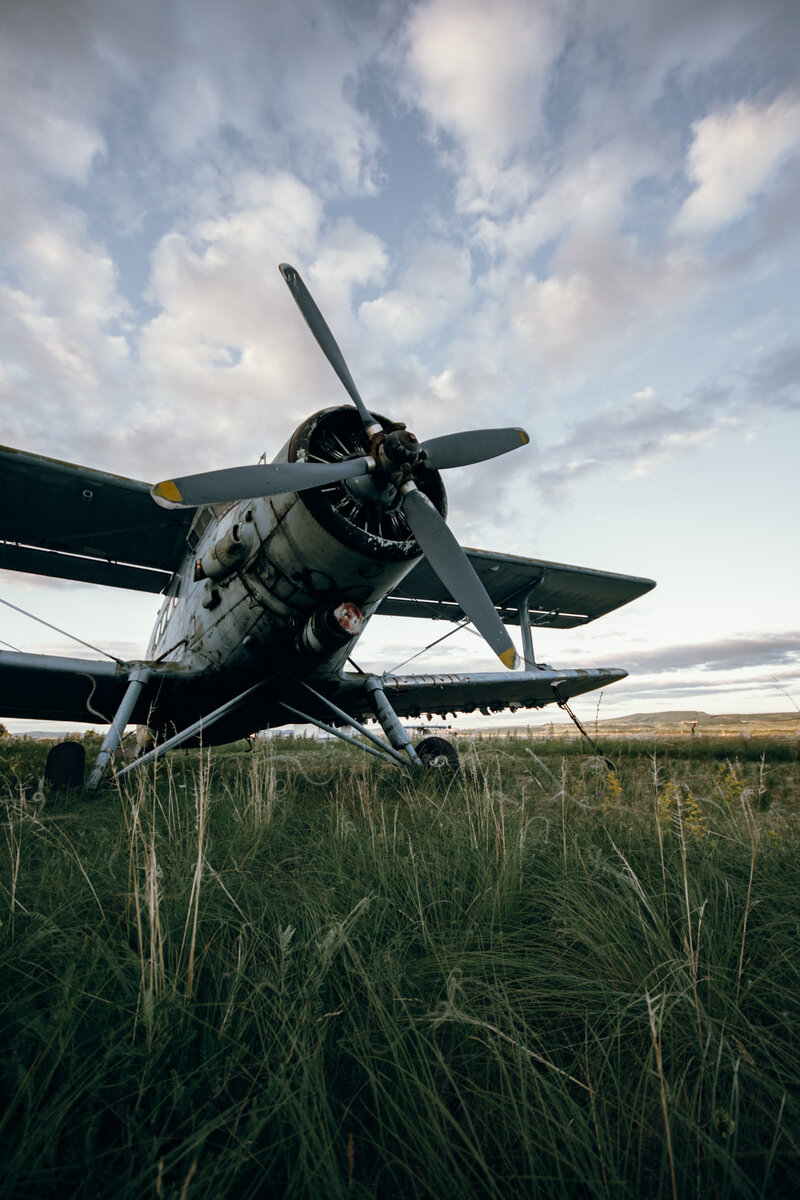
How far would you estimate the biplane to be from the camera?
4426 millimetres

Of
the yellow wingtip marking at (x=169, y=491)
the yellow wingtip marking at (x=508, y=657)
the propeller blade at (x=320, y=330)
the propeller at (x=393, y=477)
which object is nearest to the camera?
the yellow wingtip marking at (x=169, y=491)

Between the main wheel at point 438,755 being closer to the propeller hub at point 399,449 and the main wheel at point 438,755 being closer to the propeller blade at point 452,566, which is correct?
the propeller blade at point 452,566

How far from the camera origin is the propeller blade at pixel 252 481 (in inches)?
151

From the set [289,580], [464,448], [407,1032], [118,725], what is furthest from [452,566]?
[118,725]

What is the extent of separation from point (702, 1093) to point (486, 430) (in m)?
4.63

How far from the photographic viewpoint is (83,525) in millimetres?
7426

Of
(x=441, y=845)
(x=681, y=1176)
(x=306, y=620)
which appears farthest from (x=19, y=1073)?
(x=306, y=620)

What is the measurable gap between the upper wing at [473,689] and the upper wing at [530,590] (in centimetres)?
185

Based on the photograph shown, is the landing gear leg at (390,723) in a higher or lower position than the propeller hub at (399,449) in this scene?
lower

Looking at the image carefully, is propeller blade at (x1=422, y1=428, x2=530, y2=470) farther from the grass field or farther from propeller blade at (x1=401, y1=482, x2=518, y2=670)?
the grass field

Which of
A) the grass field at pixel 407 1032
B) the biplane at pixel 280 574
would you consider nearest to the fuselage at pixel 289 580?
the biplane at pixel 280 574

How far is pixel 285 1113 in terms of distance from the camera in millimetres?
1028

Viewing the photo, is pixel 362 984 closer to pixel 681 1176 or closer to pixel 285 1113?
pixel 285 1113

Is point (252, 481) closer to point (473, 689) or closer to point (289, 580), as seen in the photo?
point (289, 580)
